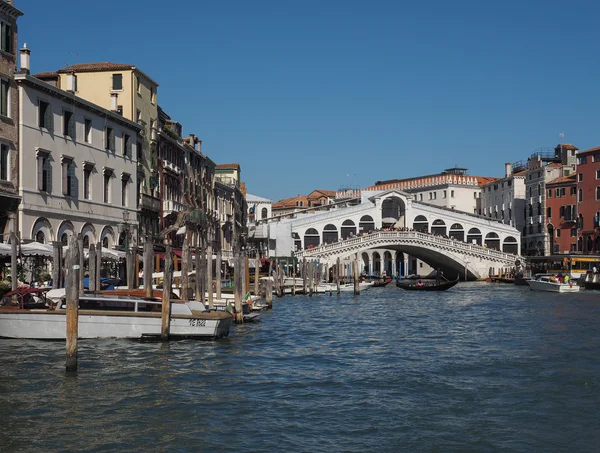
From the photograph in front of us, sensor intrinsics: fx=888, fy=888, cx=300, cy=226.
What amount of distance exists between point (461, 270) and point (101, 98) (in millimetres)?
33988

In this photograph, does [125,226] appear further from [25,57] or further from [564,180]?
[564,180]

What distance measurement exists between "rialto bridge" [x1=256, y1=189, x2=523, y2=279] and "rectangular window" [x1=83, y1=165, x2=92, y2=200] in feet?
89.8

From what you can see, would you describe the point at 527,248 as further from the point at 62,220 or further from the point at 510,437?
→ the point at 510,437

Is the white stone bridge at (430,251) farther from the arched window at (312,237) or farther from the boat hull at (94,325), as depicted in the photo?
the boat hull at (94,325)

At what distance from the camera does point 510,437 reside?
10.0m

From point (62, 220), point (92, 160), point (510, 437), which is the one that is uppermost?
point (92, 160)

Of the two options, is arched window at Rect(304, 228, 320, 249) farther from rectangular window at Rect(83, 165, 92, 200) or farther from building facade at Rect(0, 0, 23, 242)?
building facade at Rect(0, 0, 23, 242)

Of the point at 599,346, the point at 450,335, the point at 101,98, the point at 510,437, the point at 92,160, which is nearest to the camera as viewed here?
the point at 510,437

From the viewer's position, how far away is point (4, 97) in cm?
2264

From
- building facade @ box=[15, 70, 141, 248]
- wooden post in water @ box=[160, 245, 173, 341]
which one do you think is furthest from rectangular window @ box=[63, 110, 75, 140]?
wooden post in water @ box=[160, 245, 173, 341]

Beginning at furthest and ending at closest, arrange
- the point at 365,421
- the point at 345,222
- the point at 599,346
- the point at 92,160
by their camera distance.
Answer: the point at 345,222 < the point at 92,160 < the point at 599,346 < the point at 365,421

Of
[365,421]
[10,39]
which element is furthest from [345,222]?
[365,421]

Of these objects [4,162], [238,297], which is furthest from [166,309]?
[4,162]

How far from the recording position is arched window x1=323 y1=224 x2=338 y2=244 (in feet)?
205
